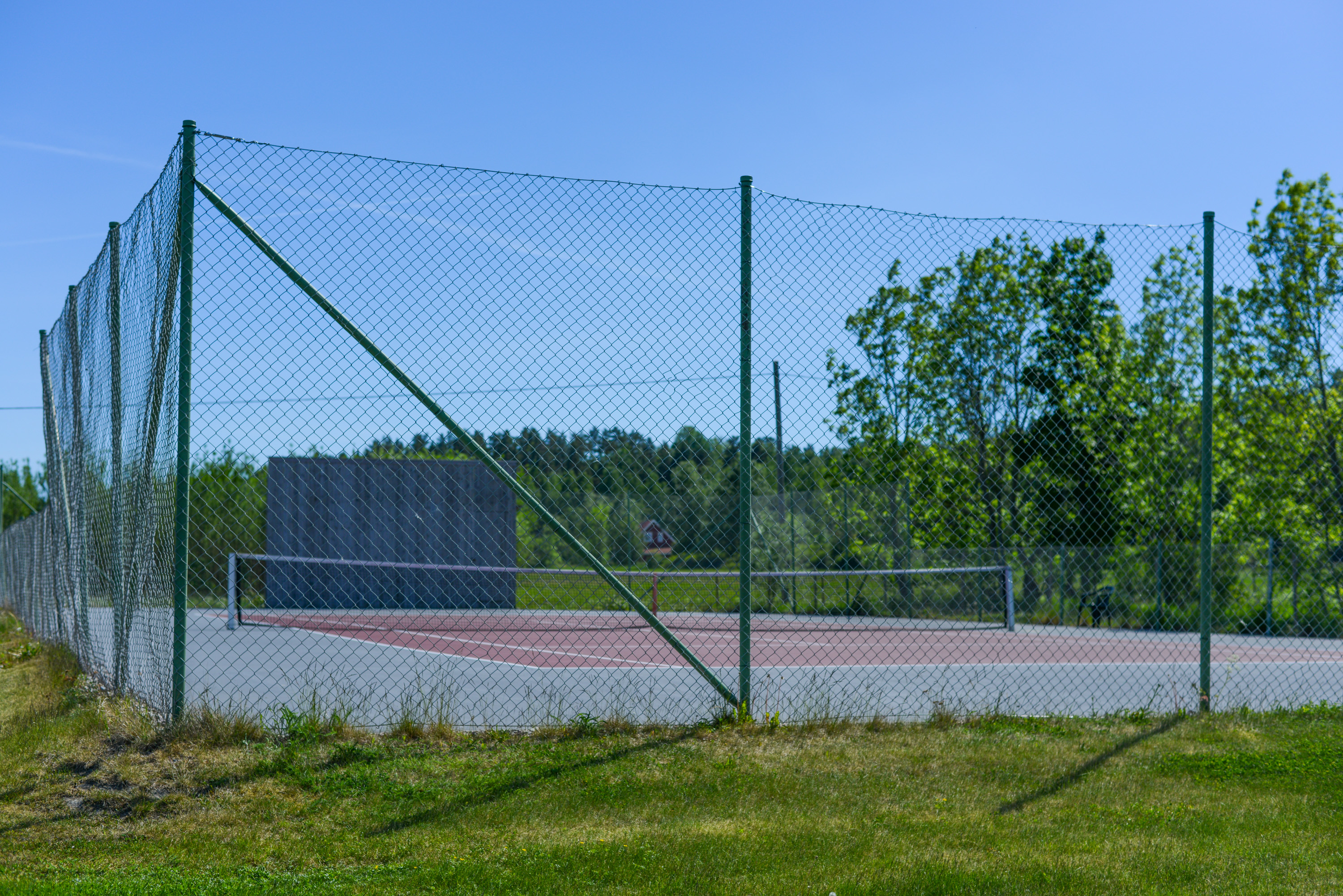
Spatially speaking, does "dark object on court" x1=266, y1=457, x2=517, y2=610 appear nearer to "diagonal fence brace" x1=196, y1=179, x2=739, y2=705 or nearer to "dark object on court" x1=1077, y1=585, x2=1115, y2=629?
"dark object on court" x1=1077, y1=585, x2=1115, y2=629

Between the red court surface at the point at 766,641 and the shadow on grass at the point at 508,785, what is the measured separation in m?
4.66

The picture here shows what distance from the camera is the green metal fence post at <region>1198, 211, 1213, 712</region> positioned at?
298 inches

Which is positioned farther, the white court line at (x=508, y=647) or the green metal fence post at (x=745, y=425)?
the white court line at (x=508, y=647)

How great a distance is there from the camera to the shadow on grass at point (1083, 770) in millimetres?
5387

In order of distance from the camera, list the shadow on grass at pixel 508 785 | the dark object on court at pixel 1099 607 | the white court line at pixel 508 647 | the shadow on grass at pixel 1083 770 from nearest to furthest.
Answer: the shadow on grass at pixel 508 785 < the shadow on grass at pixel 1083 770 < the white court line at pixel 508 647 < the dark object on court at pixel 1099 607

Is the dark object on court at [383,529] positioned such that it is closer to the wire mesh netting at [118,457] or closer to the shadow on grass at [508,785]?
the wire mesh netting at [118,457]

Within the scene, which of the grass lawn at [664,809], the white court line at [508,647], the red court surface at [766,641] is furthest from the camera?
the red court surface at [766,641]

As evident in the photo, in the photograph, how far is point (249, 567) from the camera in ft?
64.7

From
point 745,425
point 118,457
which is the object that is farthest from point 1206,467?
point 118,457

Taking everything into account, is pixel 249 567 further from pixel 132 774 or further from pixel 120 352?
pixel 132 774

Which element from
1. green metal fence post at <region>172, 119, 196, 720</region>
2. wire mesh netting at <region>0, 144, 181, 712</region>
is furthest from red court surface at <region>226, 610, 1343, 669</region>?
green metal fence post at <region>172, 119, 196, 720</region>

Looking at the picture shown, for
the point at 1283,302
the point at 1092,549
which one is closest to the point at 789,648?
the point at 1283,302

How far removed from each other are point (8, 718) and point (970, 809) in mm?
5804

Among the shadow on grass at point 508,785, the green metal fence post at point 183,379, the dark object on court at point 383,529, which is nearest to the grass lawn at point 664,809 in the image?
the shadow on grass at point 508,785
